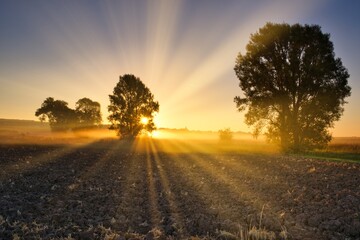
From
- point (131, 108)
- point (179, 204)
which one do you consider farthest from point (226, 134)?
point (179, 204)

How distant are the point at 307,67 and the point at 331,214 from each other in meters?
27.0

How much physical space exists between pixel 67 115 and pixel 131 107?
3042 cm

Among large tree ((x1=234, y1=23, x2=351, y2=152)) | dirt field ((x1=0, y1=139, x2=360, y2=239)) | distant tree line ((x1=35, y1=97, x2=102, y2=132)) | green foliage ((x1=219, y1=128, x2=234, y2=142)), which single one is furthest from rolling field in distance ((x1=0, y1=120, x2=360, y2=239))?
distant tree line ((x1=35, y1=97, x2=102, y2=132))

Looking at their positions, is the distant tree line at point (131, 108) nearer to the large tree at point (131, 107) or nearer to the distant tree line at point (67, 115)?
the large tree at point (131, 107)

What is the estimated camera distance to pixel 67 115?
8162cm

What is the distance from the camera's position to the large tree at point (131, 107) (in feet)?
194

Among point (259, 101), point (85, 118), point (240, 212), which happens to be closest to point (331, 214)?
point (240, 212)

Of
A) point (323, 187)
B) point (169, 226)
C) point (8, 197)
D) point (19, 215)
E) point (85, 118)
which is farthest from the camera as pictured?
point (85, 118)

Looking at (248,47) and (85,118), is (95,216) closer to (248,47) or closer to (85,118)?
(248,47)

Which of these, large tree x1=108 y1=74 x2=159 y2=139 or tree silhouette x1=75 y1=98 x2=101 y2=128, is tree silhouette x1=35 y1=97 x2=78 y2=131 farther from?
large tree x1=108 y1=74 x2=159 y2=139

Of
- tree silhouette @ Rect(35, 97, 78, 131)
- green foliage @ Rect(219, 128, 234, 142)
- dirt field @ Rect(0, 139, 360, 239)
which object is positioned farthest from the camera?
tree silhouette @ Rect(35, 97, 78, 131)

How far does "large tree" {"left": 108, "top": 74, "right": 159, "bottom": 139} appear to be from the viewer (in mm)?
59281

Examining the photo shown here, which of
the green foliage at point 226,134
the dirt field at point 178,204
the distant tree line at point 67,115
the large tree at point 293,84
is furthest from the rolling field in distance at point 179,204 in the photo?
the distant tree line at point 67,115

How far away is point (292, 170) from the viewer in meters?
18.9
